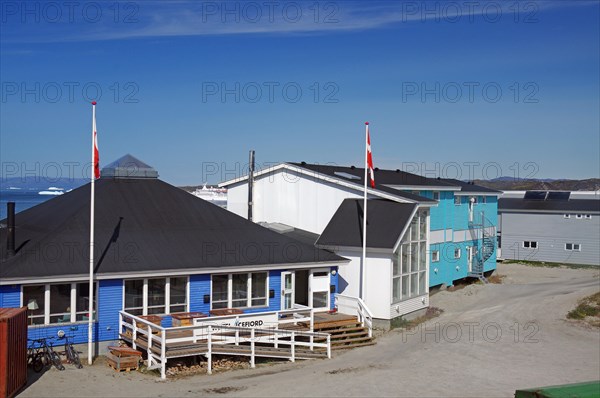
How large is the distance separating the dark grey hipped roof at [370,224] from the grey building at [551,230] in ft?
92.0

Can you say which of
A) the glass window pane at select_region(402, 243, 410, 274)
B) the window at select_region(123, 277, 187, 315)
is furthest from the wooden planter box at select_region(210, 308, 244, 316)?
the glass window pane at select_region(402, 243, 410, 274)

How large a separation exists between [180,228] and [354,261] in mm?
7411

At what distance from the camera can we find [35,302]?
19.8 meters

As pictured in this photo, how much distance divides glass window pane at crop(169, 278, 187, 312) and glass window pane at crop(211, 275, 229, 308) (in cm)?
110

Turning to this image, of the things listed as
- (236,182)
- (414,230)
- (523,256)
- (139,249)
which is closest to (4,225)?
(139,249)

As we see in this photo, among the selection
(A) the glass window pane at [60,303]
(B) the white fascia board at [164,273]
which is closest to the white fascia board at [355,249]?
(B) the white fascia board at [164,273]

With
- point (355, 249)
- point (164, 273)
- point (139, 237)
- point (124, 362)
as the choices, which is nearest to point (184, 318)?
point (164, 273)

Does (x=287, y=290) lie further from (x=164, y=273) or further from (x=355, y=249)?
(x=164, y=273)

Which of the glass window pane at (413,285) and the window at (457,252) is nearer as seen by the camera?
the glass window pane at (413,285)

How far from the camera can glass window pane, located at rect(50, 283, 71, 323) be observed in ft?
65.8

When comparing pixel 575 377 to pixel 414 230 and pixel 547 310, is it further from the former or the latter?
pixel 547 310

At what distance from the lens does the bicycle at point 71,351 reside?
19.6 metres

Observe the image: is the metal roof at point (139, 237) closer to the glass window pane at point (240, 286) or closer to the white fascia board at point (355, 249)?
the glass window pane at point (240, 286)

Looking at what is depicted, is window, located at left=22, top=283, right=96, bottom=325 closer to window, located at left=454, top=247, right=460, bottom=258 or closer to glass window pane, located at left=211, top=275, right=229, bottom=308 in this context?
glass window pane, located at left=211, top=275, right=229, bottom=308
